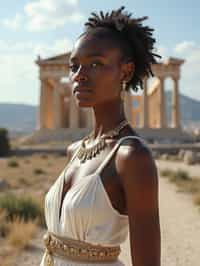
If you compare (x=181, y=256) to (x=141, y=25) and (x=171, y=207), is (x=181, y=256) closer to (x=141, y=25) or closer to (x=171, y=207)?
(x=171, y=207)

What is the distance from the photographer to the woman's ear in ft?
7.72

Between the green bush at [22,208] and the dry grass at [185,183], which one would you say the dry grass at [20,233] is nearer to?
the green bush at [22,208]

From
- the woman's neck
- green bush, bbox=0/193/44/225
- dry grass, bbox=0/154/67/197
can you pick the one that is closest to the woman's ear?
the woman's neck

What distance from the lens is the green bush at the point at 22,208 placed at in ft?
39.3

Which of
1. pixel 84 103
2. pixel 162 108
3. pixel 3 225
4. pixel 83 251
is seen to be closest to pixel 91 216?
pixel 83 251

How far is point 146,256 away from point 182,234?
30.2 feet

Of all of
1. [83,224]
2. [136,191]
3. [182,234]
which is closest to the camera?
[136,191]

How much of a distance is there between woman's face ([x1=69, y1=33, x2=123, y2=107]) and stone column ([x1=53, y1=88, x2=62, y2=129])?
6650 cm

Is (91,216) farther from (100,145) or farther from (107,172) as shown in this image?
(100,145)

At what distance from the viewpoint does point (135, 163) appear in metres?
1.99

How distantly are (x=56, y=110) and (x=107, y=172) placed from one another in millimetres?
67538

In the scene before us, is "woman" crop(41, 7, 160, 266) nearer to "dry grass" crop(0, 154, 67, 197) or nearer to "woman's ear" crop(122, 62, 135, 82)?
"woman's ear" crop(122, 62, 135, 82)

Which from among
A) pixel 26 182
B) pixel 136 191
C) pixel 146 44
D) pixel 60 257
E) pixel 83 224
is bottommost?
pixel 26 182

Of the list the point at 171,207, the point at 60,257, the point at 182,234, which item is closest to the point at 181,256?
the point at 182,234
